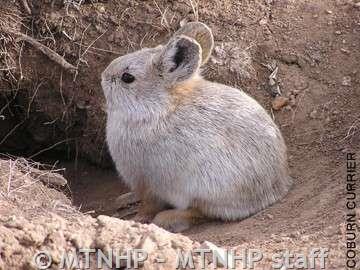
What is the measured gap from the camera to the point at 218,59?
294 inches

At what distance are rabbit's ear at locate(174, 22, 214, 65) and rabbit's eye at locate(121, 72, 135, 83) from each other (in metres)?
0.53

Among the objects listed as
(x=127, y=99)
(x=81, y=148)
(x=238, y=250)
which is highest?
(x=127, y=99)

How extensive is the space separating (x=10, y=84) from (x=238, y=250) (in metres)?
4.07

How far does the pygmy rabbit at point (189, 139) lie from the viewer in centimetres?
609

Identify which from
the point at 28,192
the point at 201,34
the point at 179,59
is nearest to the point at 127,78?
the point at 179,59

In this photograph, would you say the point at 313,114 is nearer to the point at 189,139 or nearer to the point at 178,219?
the point at 189,139

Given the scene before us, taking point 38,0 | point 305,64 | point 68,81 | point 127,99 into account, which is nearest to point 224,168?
point 127,99

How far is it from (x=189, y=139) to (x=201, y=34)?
3.09 feet

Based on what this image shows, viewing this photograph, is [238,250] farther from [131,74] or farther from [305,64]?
[305,64]

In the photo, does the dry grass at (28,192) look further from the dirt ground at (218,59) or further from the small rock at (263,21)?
the small rock at (263,21)

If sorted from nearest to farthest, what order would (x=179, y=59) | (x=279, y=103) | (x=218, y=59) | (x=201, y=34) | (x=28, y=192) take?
1. (x=28, y=192)
2. (x=179, y=59)
3. (x=201, y=34)
4. (x=279, y=103)
5. (x=218, y=59)

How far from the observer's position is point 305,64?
7.40m

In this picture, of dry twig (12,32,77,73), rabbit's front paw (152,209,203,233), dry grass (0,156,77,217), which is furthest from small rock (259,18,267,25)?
dry grass (0,156,77,217)

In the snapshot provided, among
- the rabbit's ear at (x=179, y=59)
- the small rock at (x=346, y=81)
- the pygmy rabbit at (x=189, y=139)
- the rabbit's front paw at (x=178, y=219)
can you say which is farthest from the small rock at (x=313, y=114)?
the rabbit's front paw at (x=178, y=219)
